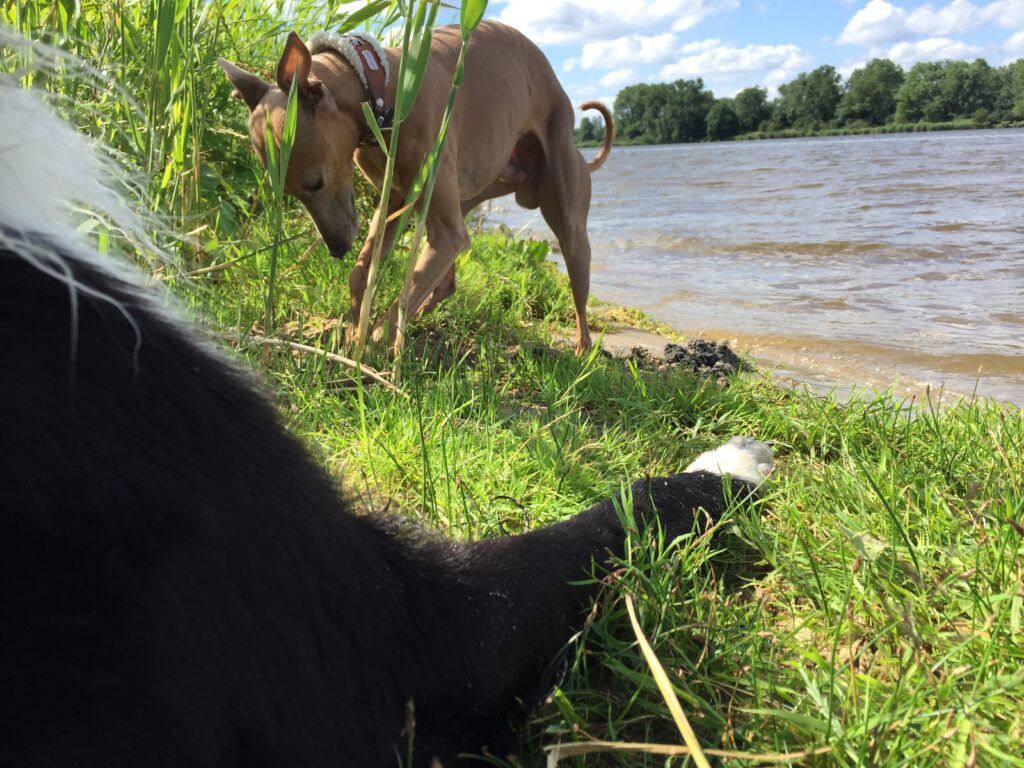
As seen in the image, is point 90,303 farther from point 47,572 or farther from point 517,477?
point 517,477

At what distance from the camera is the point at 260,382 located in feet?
3.24

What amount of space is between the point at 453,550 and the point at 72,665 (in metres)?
0.66

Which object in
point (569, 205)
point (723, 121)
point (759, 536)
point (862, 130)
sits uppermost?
point (723, 121)

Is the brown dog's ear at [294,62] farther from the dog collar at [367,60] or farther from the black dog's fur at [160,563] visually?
the black dog's fur at [160,563]

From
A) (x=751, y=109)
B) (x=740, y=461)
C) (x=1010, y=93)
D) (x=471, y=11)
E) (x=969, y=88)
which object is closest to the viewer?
(x=471, y=11)

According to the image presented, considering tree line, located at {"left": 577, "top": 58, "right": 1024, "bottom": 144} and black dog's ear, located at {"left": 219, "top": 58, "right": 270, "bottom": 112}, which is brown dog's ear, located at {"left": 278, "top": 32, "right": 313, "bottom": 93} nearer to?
black dog's ear, located at {"left": 219, "top": 58, "right": 270, "bottom": 112}

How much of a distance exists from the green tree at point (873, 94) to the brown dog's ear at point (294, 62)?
172 ft

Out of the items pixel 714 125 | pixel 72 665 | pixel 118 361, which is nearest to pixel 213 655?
pixel 72 665

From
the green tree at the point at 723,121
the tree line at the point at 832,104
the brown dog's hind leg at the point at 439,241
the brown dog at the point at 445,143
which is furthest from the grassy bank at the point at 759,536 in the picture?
the green tree at the point at 723,121

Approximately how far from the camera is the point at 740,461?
2.14m

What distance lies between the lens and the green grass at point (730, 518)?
123cm

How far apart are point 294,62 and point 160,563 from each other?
8.68ft

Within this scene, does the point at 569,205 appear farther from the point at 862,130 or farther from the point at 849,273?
→ the point at 862,130

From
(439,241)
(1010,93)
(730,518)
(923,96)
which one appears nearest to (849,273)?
(439,241)
